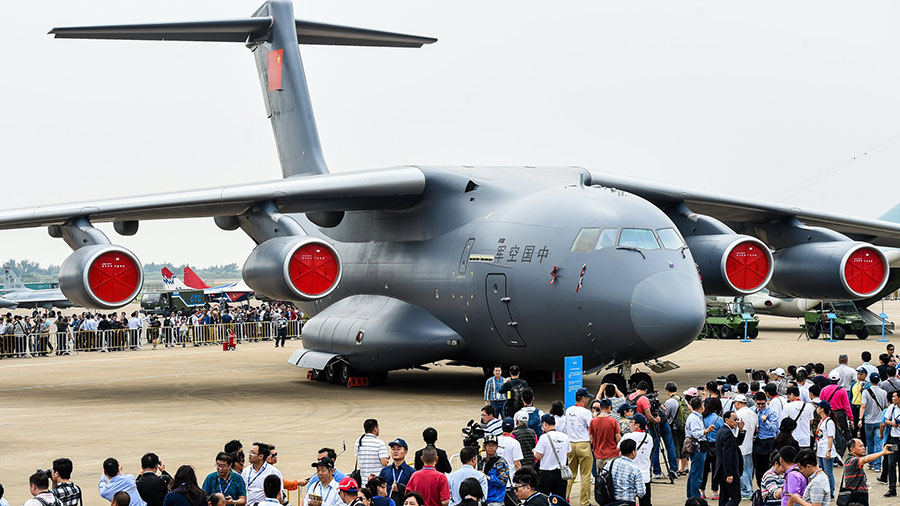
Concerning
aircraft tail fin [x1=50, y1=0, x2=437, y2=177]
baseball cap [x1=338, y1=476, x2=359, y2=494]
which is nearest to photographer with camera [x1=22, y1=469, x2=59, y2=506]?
baseball cap [x1=338, y1=476, x2=359, y2=494]

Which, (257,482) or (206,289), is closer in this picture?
(257,482)

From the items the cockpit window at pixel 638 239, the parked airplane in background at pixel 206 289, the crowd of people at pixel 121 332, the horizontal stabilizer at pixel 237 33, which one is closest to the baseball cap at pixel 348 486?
the cockpit window at pixel 638 239

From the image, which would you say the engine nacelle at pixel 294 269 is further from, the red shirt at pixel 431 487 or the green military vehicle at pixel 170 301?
the green military vehicle at pixel 170 301

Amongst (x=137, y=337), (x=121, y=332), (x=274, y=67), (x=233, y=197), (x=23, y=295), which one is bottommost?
(x=137, y=337)

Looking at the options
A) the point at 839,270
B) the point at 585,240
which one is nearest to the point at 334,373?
the point at 585,240

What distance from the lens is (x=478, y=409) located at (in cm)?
1562

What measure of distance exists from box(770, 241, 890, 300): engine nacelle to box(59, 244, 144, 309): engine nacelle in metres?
12.2

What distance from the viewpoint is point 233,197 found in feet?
55.3

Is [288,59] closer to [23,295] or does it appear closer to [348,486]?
[348,486]

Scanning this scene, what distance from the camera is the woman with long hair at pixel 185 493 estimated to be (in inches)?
261

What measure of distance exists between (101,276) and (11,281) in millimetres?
46533

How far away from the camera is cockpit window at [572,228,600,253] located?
14.9 meters

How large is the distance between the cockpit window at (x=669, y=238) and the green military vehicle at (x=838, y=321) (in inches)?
723

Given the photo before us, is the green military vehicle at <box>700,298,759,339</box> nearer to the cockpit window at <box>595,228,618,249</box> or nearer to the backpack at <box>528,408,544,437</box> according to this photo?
the cockpit window at <box>595,228,618,249</box>
